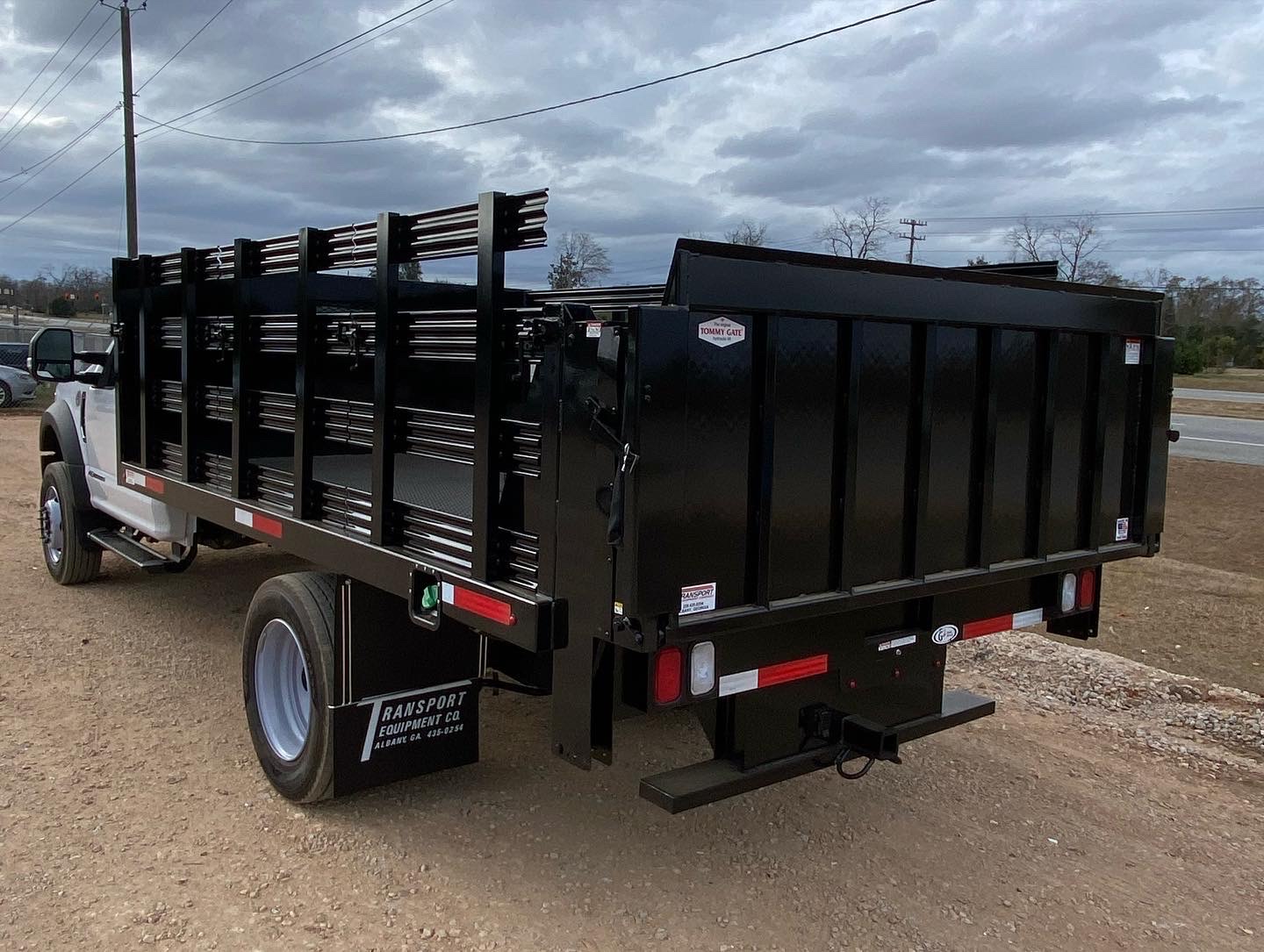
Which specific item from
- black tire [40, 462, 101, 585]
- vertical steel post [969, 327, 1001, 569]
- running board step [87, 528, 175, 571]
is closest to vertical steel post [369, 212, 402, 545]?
vertical steel post [969, 327, 1001, 569]

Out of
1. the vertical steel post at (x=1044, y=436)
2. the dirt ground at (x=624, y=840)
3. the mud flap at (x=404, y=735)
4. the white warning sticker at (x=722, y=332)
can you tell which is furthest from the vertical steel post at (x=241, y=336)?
the vertical steel post at (x=1044, y=436)

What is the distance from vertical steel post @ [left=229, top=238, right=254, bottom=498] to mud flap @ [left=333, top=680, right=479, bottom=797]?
132 centimetres

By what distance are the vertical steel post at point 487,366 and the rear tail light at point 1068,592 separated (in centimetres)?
230

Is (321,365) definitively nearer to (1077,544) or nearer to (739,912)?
(739,912)

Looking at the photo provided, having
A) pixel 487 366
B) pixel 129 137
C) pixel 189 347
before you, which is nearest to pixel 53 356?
pixel 189 347

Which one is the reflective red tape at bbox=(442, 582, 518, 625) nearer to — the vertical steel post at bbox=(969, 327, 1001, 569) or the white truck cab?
the vertical steel post at bbox=(969, 327, 1001, 569)

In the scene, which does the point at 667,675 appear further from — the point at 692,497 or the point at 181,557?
the point at 181,557

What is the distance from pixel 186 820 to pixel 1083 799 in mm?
3721

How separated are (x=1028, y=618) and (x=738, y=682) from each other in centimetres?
147

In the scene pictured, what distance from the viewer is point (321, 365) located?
416 cm

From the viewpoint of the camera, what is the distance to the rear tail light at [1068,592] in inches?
158

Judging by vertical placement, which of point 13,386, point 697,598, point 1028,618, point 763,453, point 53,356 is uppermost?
point 53,356

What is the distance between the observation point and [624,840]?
12.9 ft

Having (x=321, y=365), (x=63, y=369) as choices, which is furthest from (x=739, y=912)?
(x=63, y=369)
